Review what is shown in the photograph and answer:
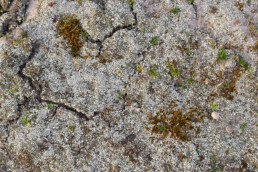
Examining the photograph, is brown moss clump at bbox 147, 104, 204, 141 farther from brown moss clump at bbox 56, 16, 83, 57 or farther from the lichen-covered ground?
brown moss clump at bbox 56, 16, 83, 57

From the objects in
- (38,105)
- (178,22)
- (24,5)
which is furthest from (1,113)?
(178,22)

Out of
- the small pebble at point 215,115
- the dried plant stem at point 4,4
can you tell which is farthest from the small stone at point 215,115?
the dried plant stem at point 4,4

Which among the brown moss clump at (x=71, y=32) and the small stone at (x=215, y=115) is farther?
the brown moss clump at (x=71, y=32)

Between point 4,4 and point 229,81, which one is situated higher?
point 4,4

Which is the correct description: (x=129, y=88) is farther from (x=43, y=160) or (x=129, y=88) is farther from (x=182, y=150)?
(x=43, y=160)

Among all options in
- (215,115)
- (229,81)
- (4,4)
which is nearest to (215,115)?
(215,115)

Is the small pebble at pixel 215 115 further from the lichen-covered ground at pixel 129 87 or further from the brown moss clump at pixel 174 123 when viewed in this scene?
the brown moss clump at pixel 174 123

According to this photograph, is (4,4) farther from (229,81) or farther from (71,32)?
(229,81)
